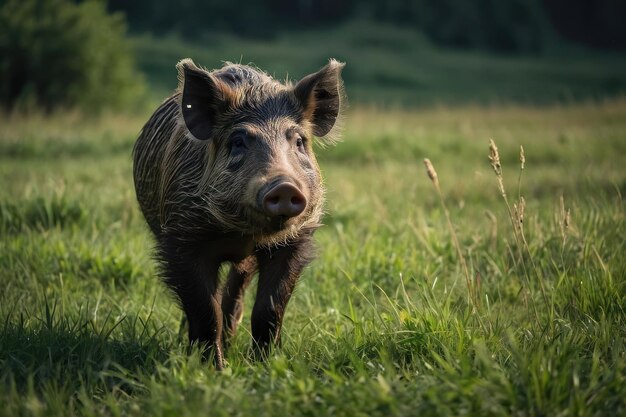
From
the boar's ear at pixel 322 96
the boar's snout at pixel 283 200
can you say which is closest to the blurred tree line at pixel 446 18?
the boar's ear at pixel 322 96

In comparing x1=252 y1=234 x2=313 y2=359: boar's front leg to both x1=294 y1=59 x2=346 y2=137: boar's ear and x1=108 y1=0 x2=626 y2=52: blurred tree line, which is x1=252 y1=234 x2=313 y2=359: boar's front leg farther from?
x1=108 y1=0 x2=626 y2=52: blurred tree line

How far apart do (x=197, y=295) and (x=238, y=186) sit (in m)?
0.61

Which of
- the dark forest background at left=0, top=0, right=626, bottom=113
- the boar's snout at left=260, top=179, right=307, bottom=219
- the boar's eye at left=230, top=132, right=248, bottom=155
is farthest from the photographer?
the dark forest background at left=0, top=0, right=626, bottom=113

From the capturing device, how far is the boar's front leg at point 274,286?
146 inches

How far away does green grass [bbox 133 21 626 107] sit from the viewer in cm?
3147

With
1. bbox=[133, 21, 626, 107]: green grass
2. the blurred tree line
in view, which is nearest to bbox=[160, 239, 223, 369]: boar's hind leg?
bbox=[133, 21, 626, 107]: green grass

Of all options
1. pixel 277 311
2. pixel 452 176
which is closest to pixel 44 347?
pixel 277 311

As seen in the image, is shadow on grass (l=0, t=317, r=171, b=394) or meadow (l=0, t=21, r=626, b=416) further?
shadow on grass (l=0, t=317, r=171, b=394)

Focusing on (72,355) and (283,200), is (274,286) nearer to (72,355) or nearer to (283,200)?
(283,200)

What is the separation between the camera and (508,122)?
677 inches

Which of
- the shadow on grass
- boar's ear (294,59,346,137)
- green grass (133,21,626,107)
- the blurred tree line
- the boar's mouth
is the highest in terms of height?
boar's ear (294,59,346,137)

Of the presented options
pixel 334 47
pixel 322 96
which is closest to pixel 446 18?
pixel 334 47

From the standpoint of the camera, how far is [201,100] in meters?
3.93

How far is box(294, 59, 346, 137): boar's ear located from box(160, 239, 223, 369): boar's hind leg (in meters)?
1.04
